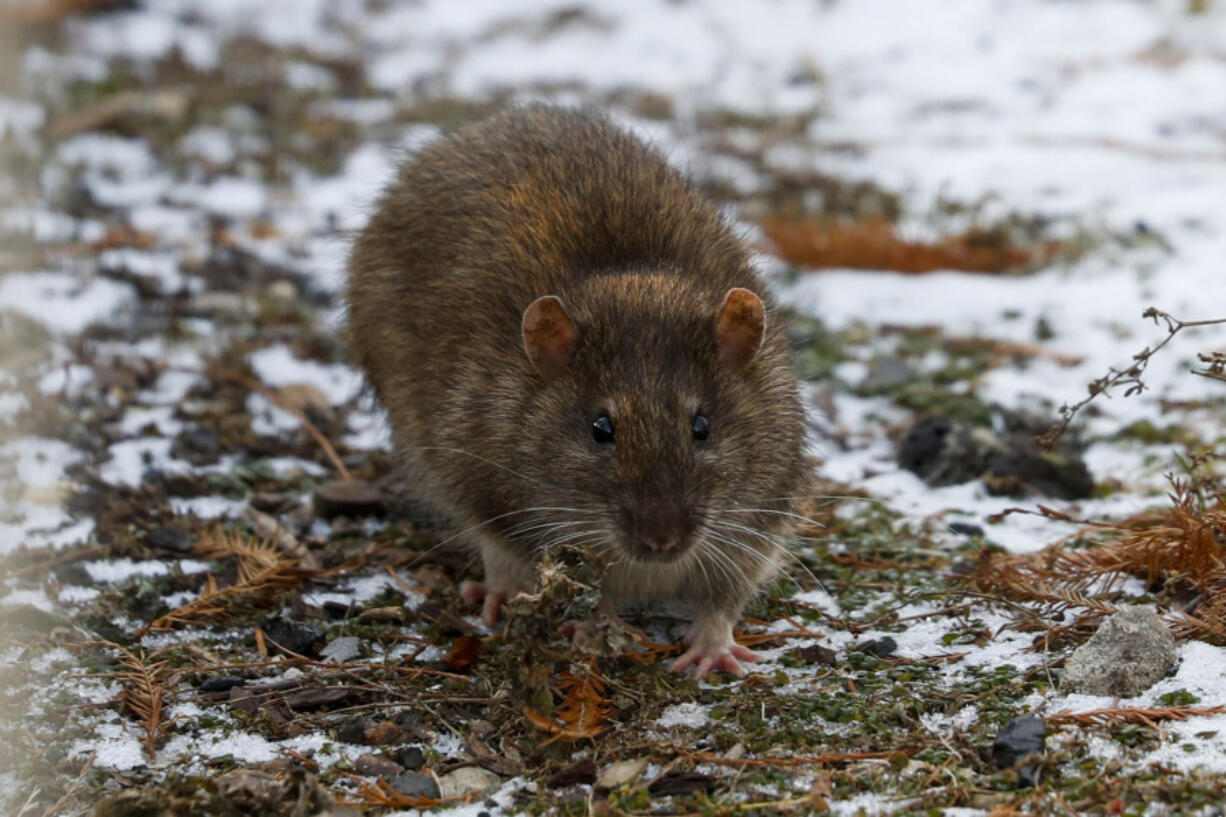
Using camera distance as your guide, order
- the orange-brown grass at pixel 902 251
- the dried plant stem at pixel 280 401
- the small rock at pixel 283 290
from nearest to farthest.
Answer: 1. the dried plant stem at pixel 280 401
2. the small rock at pixel 283 290
3. the orange-brown grass at pixel 902 251

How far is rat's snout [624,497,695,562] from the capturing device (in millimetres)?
3854

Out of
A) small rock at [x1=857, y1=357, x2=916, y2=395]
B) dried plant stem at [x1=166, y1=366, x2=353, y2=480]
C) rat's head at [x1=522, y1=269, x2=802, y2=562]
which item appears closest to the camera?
rat's head at [x1=522, y1=269, x2=802, y2=562]

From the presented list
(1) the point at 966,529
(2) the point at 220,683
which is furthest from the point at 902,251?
(2) the point at 220,683

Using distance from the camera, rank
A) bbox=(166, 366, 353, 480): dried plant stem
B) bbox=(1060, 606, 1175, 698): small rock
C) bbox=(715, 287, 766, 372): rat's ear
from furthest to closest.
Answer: bbox=(166, 366, 353, 480): dried plant stem
bbox=(715, 287, 766, 372): rat's ear
bbox=(1060, 606, 1175, 698): small rock

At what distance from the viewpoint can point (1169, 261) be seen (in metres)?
8.02

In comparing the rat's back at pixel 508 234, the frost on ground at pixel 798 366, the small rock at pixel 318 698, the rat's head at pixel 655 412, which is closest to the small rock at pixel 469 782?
the frost on ground at pixel 798 366

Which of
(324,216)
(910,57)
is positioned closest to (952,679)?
(324,216)

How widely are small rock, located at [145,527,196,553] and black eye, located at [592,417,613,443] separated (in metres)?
1.94

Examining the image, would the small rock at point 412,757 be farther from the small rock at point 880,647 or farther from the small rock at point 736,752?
the small rock at point 880,647

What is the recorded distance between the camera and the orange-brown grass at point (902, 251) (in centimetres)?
845

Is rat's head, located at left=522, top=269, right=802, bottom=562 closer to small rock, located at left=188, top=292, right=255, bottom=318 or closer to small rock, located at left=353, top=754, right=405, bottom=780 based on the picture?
small rock, located at left=353, top=754, right=405, bottom=780

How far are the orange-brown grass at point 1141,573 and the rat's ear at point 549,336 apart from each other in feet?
5.50

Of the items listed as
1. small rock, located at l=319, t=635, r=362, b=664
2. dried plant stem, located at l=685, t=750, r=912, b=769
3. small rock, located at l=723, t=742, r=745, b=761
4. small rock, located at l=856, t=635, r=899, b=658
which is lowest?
small rock, located at l=319, t=635, r=362, b=664

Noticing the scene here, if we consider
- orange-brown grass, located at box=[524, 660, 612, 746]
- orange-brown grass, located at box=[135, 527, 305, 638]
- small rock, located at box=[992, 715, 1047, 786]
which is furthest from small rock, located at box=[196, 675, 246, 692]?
small rock, located at box=[992, 715, 1047, 786]
